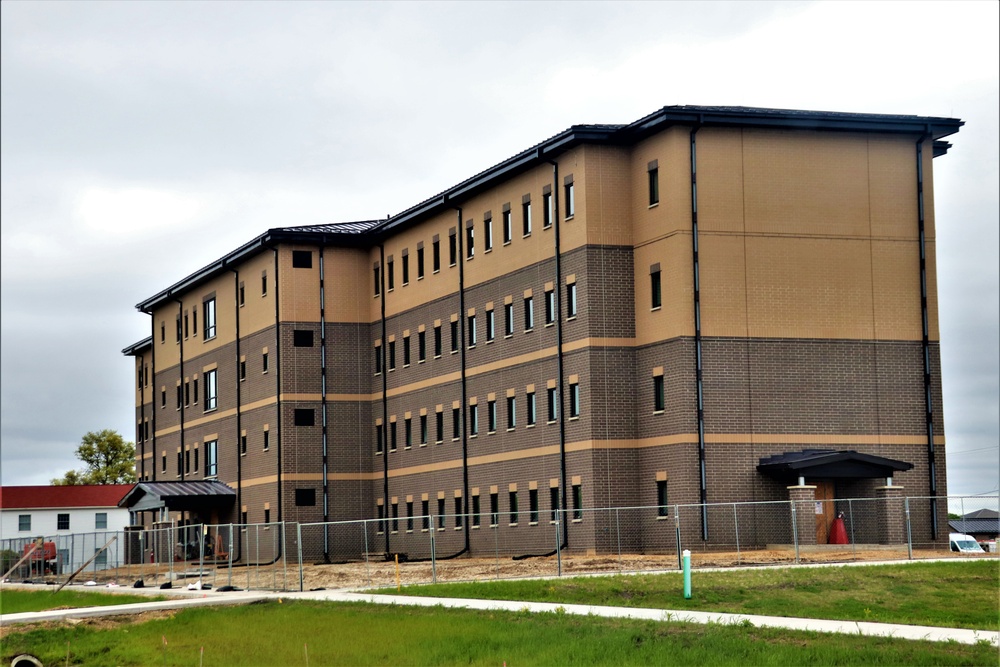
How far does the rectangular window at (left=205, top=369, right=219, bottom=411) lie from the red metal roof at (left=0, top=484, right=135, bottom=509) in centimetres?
3846

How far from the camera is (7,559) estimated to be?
7681 cm

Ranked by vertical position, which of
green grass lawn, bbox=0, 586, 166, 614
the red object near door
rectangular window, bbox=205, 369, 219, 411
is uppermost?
rectangular window, bbox=205, 369, 219, 411

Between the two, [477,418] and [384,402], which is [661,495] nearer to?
[477,418]

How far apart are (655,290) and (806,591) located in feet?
59.8

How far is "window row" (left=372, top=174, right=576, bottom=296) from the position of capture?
173ft

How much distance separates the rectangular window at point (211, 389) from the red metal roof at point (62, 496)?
3846cm

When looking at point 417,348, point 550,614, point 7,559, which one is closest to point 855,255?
→ point 417,348

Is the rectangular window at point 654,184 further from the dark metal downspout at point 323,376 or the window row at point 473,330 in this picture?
the dark metal downspout at point 323,376

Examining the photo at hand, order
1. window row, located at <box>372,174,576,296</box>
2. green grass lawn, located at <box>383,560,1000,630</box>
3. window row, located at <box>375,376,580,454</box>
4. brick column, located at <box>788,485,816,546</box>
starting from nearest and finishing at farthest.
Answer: green grass lawn, located at <box>383,560,1000,630</box>
brick column, located at <box>788,485,816,546</box>
window row, located at <box>372,174,576,296</box>
window row, located at <box>375,376,580,454</box>

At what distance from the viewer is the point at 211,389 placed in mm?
76875

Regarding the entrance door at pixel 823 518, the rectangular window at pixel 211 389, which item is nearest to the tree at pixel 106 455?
the rectangular window at pixel 211 389

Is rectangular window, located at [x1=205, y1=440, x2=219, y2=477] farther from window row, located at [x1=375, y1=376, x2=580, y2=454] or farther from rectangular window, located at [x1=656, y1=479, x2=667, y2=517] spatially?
rectangular window, located at [x1=656, y1=479, x2=667, y2=517]

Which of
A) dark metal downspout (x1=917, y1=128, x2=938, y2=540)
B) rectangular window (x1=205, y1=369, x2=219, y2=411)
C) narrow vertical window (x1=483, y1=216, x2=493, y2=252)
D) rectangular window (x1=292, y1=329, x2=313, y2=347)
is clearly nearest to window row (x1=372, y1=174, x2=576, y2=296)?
narrow vertical window (x1=483, y1=216, x2=493, y2=252)

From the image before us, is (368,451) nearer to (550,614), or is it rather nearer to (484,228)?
(484,228)
